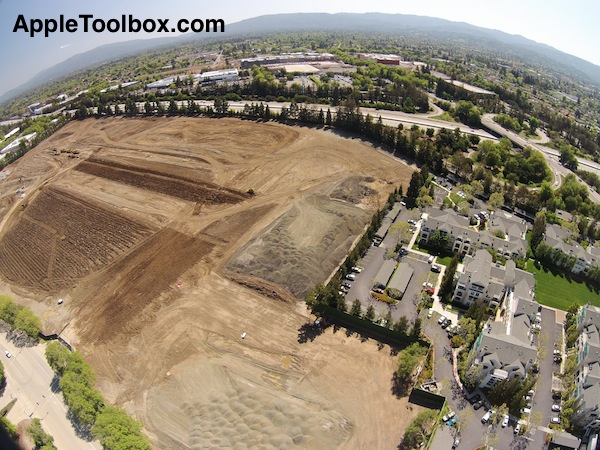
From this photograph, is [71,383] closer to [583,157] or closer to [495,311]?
[495,311]

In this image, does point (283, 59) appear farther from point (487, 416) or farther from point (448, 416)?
point (487, 416)

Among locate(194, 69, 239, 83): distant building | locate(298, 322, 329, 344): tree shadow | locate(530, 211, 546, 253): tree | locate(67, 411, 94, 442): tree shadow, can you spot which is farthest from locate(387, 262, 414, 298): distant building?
locate(194, 69, 239, 83): distant building

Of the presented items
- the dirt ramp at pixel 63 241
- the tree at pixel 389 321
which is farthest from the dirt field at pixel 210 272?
the tree at pixel 389 321

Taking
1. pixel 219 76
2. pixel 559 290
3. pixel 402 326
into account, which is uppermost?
pixel 219 76

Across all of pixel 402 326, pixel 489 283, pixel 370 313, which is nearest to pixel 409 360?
pixel 402 326

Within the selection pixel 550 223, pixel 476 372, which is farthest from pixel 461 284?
pixel 550 223

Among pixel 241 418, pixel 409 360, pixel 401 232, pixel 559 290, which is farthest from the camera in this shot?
pixel 401 232

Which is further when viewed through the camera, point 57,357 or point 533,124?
point 533,124

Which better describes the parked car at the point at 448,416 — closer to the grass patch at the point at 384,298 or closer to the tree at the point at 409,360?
the tree at the point at 409,360
